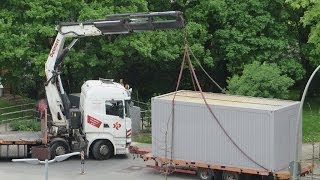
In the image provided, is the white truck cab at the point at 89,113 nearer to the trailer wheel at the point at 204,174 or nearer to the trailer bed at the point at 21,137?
the trailer bed at the point at 21,137

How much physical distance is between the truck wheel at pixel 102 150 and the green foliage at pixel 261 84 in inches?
259

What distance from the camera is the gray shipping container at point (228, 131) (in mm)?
24172

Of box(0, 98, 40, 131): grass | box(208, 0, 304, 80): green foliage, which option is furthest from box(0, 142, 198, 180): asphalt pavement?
box(208, 0, 304, 80): green foliage

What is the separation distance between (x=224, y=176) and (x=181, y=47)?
46.7 ft

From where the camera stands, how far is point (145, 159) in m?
27.2

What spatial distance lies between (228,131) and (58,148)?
7.55m

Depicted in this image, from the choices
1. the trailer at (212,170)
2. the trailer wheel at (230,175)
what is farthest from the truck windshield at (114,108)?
the trailer wheel at (230,175)

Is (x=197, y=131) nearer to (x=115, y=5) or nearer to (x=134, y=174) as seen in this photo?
(x=134, y=174)

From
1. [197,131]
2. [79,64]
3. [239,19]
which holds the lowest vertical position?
[197,131]

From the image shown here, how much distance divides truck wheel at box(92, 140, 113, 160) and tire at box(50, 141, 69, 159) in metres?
1.13

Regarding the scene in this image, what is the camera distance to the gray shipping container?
24172 mm

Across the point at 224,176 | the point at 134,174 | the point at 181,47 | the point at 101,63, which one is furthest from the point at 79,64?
the point at 224,176

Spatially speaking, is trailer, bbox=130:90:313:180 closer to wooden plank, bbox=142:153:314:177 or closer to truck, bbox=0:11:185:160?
wooden plank, bbox=142:153:314:177

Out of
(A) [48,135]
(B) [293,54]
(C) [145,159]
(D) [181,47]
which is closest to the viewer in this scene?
(C) [145,159]
